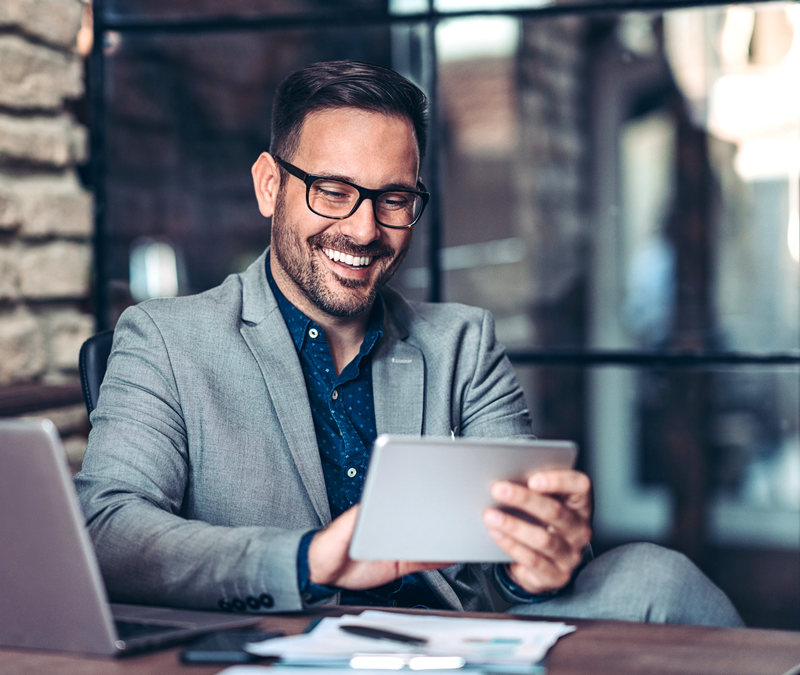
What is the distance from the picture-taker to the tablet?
0.97 meters

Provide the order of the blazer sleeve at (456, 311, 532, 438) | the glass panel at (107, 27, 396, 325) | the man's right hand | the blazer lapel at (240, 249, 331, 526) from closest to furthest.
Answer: the man's right hand → the blazer lapel at (240, 249, 331, 526) → the blazer sleeve at (456, 311, 532, 438) → the glass panel at (107, 27, 396, 325)

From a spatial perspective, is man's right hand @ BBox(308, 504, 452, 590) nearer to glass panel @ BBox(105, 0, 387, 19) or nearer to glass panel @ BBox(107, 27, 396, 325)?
glass panel @ BBox(105, 0, 387, 19)

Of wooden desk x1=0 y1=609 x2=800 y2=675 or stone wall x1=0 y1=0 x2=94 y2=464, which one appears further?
stone wall x1=0 y1=0 x2=94 y2=464

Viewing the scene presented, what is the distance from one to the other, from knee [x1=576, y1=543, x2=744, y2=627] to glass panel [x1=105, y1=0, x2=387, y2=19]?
1852 mm

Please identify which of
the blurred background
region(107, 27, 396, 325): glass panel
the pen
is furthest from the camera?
the blurred background

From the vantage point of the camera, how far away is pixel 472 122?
242 inches

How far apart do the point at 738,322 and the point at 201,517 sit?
487 centimetres

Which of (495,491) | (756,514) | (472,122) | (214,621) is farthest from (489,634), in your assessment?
(472,122)

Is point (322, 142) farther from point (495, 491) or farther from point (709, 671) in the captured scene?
point (709, 671)

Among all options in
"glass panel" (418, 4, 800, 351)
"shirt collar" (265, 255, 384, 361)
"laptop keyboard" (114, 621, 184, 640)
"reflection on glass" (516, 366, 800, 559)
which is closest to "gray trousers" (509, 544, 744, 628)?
"laptop keyboard" (114, 621, 184, 640)

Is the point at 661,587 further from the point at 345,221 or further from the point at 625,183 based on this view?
the point at 625,183

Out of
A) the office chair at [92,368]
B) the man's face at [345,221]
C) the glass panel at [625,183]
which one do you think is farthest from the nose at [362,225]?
the glass panel at [625,183]

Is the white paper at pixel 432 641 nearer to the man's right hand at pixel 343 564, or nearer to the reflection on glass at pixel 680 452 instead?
the man's right hand at pixel 343 564

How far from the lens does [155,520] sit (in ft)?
4.04
